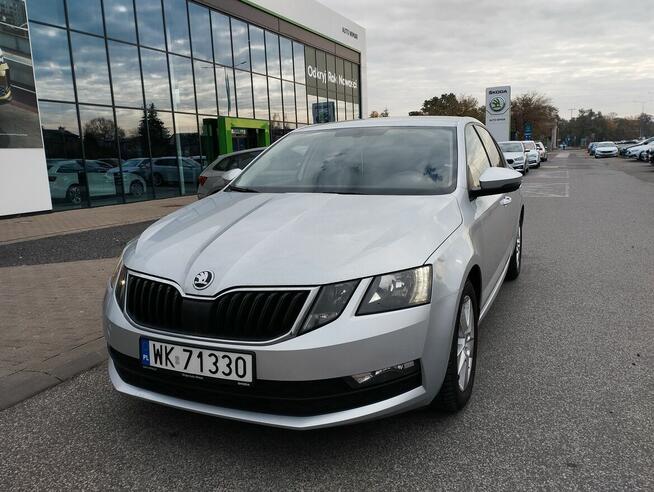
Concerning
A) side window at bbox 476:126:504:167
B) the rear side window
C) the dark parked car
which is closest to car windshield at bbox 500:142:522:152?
the dark parked car

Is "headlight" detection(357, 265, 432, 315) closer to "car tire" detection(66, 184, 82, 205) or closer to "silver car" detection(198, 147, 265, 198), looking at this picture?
"silver car" detection(198, 147, 265, 198)

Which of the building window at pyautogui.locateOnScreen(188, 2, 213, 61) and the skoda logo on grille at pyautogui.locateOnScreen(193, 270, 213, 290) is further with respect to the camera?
the building window at pyautogui.locateOnScreen(188, 2, 213, 61)

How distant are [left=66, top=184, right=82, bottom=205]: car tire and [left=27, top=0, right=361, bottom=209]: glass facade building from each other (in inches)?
1.1

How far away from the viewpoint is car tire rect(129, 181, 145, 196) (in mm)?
16797

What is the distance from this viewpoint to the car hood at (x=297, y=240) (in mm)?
2283

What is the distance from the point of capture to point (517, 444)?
8.29ft

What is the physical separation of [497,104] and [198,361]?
3769cm

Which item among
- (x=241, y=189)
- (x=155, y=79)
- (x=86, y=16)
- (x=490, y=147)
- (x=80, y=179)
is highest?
(x=86, y=16)

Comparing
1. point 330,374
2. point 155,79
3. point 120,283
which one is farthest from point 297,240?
point 155,79

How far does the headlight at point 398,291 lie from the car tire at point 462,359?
336 mm

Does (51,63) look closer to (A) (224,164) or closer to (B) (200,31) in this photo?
(A) (224,164)

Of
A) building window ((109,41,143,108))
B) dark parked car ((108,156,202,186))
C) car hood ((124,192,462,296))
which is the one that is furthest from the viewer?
dark parked car ((108,156,202,186))

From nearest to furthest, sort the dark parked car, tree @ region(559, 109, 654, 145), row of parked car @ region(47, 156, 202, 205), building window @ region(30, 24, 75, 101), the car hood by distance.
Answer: the car hood → building window @ region(30, 24, 75, 101) → row of parked car @ region(47, 156, 202, 205) → the dark parked car → tree @ region(559, 109, 654, 145)

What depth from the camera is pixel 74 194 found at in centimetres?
1482
